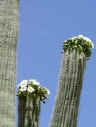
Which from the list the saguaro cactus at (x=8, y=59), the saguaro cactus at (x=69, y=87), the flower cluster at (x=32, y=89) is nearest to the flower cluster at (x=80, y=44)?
the saguaro cactus at (x=69, y=87)

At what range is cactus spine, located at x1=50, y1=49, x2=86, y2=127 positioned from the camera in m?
11.1

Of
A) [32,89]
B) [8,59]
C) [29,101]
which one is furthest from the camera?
[32,89]

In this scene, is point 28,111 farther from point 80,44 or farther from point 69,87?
point 80,44

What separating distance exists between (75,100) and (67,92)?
0.34 m

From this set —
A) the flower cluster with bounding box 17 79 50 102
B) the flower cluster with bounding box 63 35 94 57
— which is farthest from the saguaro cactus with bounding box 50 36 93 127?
the flower cluster with bounding box 17 79 50 102

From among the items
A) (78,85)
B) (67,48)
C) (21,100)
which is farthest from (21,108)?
(67,48)

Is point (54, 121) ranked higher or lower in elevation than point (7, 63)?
lower

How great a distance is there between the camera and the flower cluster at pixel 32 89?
428 inches

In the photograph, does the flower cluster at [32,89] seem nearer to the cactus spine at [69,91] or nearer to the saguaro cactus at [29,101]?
the saguaro cactus at [29,101]

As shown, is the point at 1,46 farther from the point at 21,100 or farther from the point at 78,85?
the point at 78,85

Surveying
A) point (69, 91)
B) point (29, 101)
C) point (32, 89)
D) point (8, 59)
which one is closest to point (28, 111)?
point (29, 101)

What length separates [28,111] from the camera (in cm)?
1050

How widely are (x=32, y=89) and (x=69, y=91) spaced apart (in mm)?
1237

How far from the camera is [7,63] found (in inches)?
340
